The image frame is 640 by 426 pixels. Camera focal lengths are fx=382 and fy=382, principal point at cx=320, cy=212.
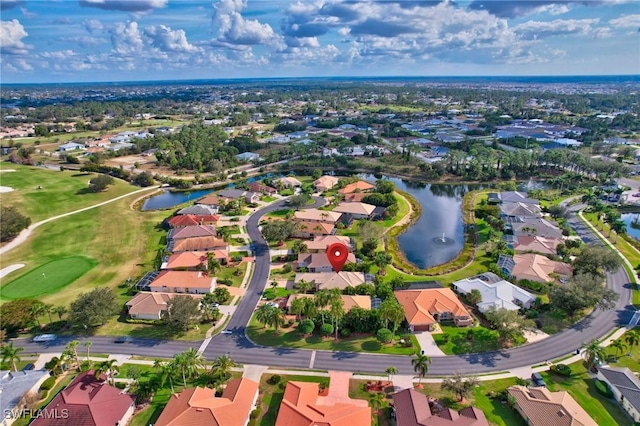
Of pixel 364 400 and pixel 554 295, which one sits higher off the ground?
pixel 554 295

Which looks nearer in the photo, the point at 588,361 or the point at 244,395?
the point at 244,395

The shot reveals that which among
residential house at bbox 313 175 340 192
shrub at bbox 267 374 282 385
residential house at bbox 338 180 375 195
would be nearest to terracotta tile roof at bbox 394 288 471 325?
shrub at bbox 267 374 282 385

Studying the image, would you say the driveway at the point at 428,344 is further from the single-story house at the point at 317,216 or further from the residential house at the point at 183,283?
the single-story house at the point at 317,216

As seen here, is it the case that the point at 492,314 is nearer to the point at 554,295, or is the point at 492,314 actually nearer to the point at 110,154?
the point at 554,295

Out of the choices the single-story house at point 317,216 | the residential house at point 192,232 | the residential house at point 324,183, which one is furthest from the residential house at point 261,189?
the residential house at point 192,232

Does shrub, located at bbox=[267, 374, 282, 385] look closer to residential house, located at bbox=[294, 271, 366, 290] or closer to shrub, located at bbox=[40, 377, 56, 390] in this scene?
residential house, located at bbox=[294, 271, 366, 290]

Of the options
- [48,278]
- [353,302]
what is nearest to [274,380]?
[353,302]

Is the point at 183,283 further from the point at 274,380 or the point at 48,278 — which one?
the point at 274,380

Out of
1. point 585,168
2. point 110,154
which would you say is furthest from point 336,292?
point 110,154
